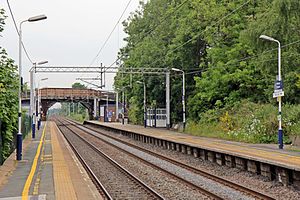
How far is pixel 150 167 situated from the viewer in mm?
21031

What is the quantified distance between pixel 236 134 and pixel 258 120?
2133mm

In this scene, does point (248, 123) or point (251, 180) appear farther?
point (248, 123)

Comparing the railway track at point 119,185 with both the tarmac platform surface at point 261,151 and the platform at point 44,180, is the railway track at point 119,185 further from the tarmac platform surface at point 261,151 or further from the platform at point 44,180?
the tarmac platform surface at point 261,151

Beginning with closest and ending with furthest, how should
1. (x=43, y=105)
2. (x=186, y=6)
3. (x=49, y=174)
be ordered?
1. (x=49, y=174)
2. (x=186, y=6)
3. (x=43, y=105)

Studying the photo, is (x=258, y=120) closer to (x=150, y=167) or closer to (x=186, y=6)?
(x=150, y=167)

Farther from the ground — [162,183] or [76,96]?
[76,96]

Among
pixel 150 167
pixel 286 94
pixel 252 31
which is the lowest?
pixel 150 167

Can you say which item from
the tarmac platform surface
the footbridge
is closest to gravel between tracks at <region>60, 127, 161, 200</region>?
the tarmac platform surface

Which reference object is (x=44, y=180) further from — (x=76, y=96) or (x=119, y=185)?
(x=76, y=96)

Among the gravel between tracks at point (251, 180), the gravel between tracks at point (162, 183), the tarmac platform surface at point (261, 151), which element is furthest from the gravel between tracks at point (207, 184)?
the tarmac platform surface at point (261, 151)

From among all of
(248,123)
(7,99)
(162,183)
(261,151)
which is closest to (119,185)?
(162,183)

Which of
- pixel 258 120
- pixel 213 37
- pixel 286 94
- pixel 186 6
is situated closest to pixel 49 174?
pixel 258 120

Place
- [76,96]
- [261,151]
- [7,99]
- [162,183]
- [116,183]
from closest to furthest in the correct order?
[162,183] → [116,183] → [7,99] → [261,151] → [76,96]

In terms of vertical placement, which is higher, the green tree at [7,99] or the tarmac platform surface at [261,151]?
the green tree at [7,99]
